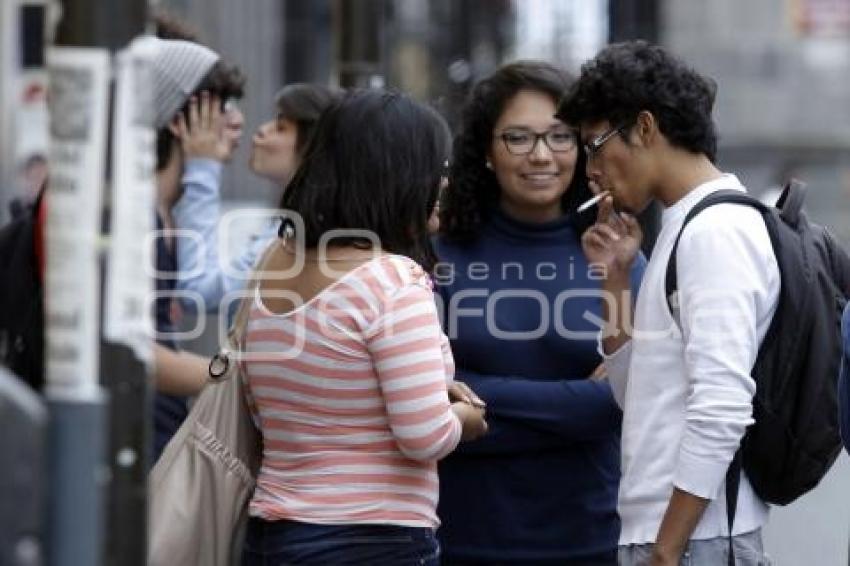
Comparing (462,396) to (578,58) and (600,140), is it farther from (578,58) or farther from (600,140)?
(578,58)

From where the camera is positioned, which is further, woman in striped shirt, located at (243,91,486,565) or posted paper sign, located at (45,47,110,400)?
woman in striped shirt, located at (243,91,486,565)

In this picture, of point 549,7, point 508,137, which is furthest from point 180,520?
point 549,7

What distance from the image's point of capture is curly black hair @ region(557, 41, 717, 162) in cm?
399

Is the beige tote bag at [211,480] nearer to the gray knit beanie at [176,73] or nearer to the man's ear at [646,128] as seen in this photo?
the man's ear at [646,128]

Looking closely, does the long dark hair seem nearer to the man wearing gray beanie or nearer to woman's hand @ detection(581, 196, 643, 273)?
woman's hand @ detection(581, 196, 643, 273)

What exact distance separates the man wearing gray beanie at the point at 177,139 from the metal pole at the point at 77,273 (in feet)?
6.96

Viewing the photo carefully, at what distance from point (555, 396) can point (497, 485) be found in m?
0.27

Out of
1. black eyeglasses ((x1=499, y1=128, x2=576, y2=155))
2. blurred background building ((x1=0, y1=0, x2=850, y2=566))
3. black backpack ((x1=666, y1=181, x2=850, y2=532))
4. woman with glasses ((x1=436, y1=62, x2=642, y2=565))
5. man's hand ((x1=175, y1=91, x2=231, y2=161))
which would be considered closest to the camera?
black backpack ((x1=666, y1=181, x2=850, y2=532))

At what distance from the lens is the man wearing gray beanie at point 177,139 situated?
5.23 meters

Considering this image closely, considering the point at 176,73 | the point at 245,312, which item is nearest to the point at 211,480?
the point at 245,312

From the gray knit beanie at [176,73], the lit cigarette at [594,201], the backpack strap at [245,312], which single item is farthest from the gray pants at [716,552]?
the gray knit beanie at [176,73]

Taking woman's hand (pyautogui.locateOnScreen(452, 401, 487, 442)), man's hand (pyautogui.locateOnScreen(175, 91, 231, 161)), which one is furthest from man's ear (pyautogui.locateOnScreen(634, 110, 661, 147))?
man's hand (pyautogui.locateOnScreen(175, 91, 231, 161))

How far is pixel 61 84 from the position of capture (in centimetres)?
275

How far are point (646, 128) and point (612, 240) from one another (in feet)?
1.28
